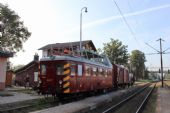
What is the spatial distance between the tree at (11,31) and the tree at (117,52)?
33614 millimetres

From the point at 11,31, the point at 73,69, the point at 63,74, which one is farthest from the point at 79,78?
the point at 11,31

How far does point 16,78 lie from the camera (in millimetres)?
44781

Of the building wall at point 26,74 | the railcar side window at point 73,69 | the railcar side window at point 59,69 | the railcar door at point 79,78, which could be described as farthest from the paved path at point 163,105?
the building wall at point 26,74

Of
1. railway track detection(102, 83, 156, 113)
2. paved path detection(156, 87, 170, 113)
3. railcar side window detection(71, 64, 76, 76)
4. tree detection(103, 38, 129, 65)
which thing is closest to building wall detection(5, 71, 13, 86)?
railway track detection(102, 83, 156, 113)

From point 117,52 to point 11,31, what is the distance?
38.5 meters

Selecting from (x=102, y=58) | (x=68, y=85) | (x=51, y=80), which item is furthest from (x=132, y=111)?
(x=102, y=58)

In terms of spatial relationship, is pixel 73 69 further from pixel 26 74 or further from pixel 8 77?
pixel 26 74

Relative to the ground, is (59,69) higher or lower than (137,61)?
lower

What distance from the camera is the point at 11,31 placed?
52469 millimetres

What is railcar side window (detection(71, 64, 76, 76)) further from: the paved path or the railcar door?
the paved path

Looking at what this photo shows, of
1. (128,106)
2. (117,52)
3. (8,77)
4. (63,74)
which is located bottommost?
(128,106)

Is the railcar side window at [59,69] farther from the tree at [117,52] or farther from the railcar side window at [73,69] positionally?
the tree at [117,52]

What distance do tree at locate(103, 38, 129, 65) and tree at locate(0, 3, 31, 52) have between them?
110 ft

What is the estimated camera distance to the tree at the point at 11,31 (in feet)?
168
